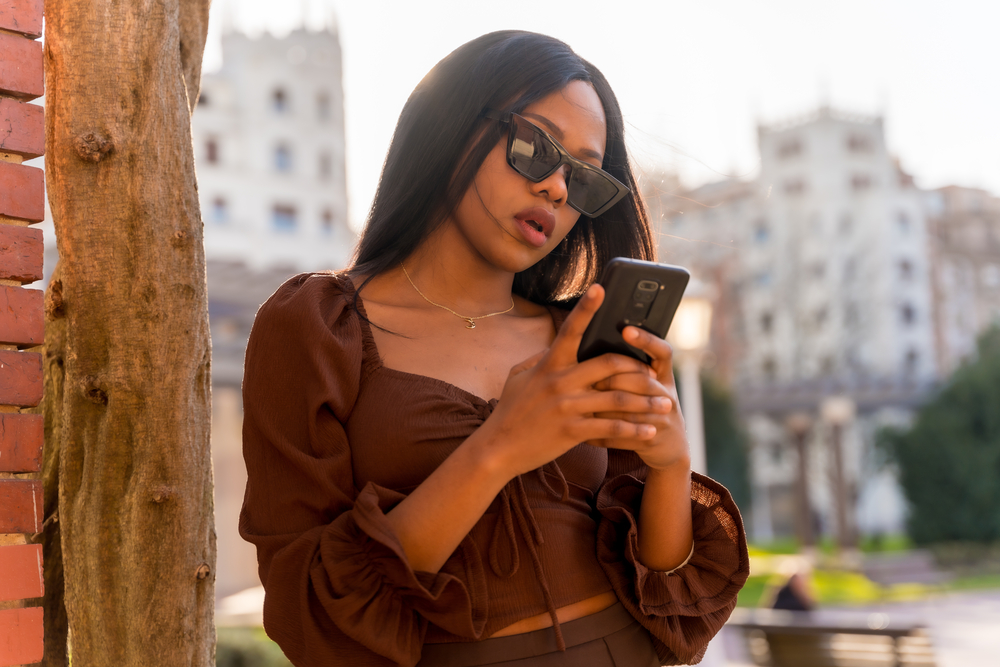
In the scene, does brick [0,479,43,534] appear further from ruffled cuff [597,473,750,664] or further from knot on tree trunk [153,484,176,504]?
ruffled cuff [597,473,750,664]

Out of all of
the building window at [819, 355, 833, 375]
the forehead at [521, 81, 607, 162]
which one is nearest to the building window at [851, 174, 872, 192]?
the building window at [819, 355, 833, 375]

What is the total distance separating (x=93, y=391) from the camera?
1853 millimetres

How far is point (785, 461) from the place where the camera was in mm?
37188

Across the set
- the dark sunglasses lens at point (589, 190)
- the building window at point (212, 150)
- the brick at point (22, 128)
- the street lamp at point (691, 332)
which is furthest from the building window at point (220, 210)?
the dark sunglasses lens at point (589, 190)

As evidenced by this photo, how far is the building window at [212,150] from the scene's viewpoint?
3172 centimetres

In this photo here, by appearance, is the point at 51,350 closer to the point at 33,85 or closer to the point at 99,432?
the point at 99,432

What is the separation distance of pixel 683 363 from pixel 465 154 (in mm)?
7317

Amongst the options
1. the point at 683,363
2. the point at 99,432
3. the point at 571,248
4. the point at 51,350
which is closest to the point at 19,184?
the point at 51,350

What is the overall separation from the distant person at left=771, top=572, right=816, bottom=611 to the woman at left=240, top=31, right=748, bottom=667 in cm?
742

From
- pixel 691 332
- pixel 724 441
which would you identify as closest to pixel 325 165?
pixel 724 441

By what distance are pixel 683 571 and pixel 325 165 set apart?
34135 mm

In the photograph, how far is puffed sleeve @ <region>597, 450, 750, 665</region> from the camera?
1.78 m

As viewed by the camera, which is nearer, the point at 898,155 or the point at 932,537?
the point at 932,537

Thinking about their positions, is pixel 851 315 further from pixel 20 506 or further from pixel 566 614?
pixel 20 506
